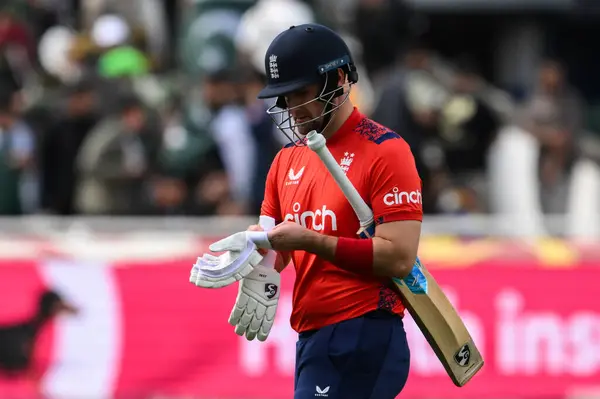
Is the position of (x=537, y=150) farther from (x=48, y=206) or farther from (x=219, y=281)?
(x=219, y=281)

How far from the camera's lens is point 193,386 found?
10398mm

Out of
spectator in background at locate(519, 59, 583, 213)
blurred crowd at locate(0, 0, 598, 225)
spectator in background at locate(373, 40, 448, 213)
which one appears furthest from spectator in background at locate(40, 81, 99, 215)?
spectator in background at locate(519, 59, 583, 213)

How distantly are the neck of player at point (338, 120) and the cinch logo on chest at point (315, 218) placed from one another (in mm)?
331

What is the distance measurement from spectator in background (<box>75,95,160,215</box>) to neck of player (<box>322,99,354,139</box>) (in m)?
5.98

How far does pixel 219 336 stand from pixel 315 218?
4.86 m

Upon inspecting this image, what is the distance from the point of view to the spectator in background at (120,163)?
1170 centimetres

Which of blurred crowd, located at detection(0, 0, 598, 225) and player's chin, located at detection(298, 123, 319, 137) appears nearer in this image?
player's chin, located at detection(298, 123, 319, 137)

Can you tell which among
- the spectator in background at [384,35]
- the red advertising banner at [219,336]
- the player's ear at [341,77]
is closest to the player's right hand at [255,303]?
the player's ear at [341,77]

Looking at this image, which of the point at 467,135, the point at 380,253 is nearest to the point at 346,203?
the point at 380,253

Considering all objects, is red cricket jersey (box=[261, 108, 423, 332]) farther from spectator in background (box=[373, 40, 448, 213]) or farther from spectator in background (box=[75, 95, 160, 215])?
spectator in background (box=[75, 95, 160, 215])

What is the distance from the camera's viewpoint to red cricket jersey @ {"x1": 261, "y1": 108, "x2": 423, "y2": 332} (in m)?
5.51

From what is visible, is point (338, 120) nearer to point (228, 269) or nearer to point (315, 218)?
point (315, 218)

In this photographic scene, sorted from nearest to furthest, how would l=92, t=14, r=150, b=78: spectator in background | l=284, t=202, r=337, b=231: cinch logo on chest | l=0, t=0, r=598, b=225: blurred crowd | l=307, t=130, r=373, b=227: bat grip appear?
l=307, t=130, r=373, b=227: bat grip < l=284, t=202, r=337, b=231: cinch logo on chest < l=0, t=0, r=598, b=225: blurred crowd < l=92, t=14, r=150, b=78: spectator in background

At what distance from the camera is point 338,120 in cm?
574
